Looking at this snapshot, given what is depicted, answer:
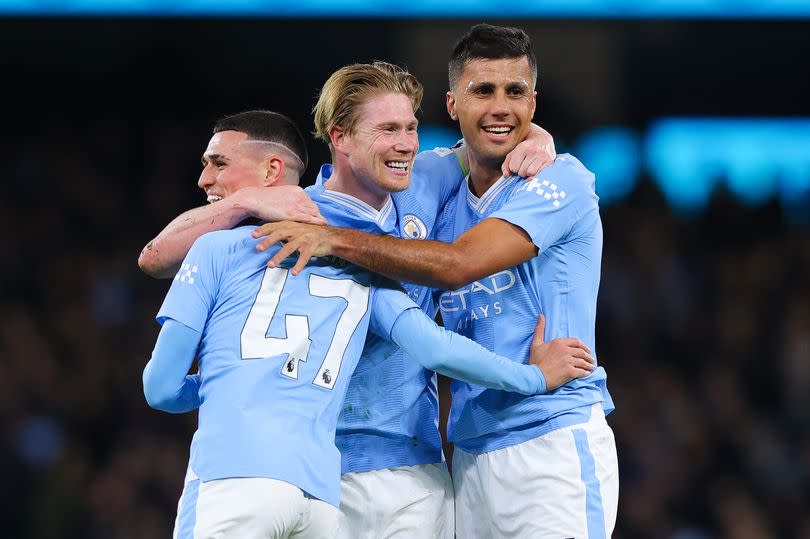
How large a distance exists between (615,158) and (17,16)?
5687mm

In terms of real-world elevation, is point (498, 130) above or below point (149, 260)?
above

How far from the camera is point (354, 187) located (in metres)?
4.47

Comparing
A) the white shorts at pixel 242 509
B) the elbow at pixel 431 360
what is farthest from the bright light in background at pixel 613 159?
the white shorts at pixel 242 509

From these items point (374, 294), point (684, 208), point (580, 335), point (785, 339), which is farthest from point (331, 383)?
point (684, 208)

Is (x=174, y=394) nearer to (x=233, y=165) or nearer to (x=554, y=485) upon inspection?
(x=233, y=165)

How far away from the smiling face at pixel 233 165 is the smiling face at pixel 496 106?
0.86 metres

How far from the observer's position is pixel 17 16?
1048 centimetres

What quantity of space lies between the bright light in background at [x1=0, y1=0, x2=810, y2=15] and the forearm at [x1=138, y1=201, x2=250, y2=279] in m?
6.11

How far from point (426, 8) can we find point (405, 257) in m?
6.38

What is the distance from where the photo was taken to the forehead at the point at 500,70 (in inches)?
187

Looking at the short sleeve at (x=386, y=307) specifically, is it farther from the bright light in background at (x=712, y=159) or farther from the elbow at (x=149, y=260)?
the bright light in background at (x=712, y=159)

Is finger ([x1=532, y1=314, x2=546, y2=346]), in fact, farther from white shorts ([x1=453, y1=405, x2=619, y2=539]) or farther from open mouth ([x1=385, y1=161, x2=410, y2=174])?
open mouth ([x1=385, y1=161, x2=410, y2=174])

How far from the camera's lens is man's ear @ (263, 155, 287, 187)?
15.1 ft

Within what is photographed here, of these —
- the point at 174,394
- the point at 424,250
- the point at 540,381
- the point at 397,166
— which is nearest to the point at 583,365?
the point at 540,381
